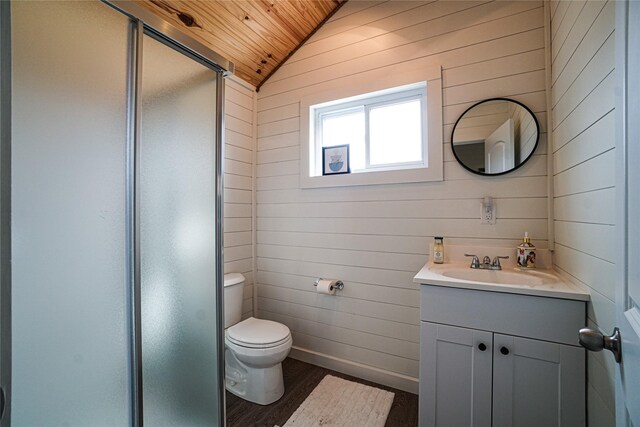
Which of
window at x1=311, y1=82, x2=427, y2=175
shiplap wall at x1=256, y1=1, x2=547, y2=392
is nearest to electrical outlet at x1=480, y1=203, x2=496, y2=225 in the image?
shiplap wall at x1=256, y1=1, x2=547, y2=392

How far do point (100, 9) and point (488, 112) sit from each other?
1934mm

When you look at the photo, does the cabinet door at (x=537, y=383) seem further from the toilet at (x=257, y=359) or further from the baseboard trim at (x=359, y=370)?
the toilet at (x=257, y=359)

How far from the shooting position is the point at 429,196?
184 cm

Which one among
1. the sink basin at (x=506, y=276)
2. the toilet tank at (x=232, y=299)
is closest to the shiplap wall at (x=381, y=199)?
the sink basin at (x=506, y=276)

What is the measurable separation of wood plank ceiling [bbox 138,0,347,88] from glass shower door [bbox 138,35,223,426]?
31.8 inches

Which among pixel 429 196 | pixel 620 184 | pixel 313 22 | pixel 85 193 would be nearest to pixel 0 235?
pixel 85 193

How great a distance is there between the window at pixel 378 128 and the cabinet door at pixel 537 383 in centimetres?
123

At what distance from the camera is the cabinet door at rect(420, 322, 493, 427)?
1.24 m

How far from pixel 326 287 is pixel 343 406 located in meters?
0.76

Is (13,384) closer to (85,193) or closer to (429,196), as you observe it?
(85,193)

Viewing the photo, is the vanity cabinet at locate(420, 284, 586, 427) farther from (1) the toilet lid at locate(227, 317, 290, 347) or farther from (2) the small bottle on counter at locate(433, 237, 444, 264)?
(1) the toilet lid at locate(227, 317, 290, 347)

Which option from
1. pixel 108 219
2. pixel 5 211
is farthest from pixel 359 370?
pixel 5 211

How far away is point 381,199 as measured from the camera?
2.00m

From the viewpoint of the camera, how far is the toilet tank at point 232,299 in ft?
6.52
